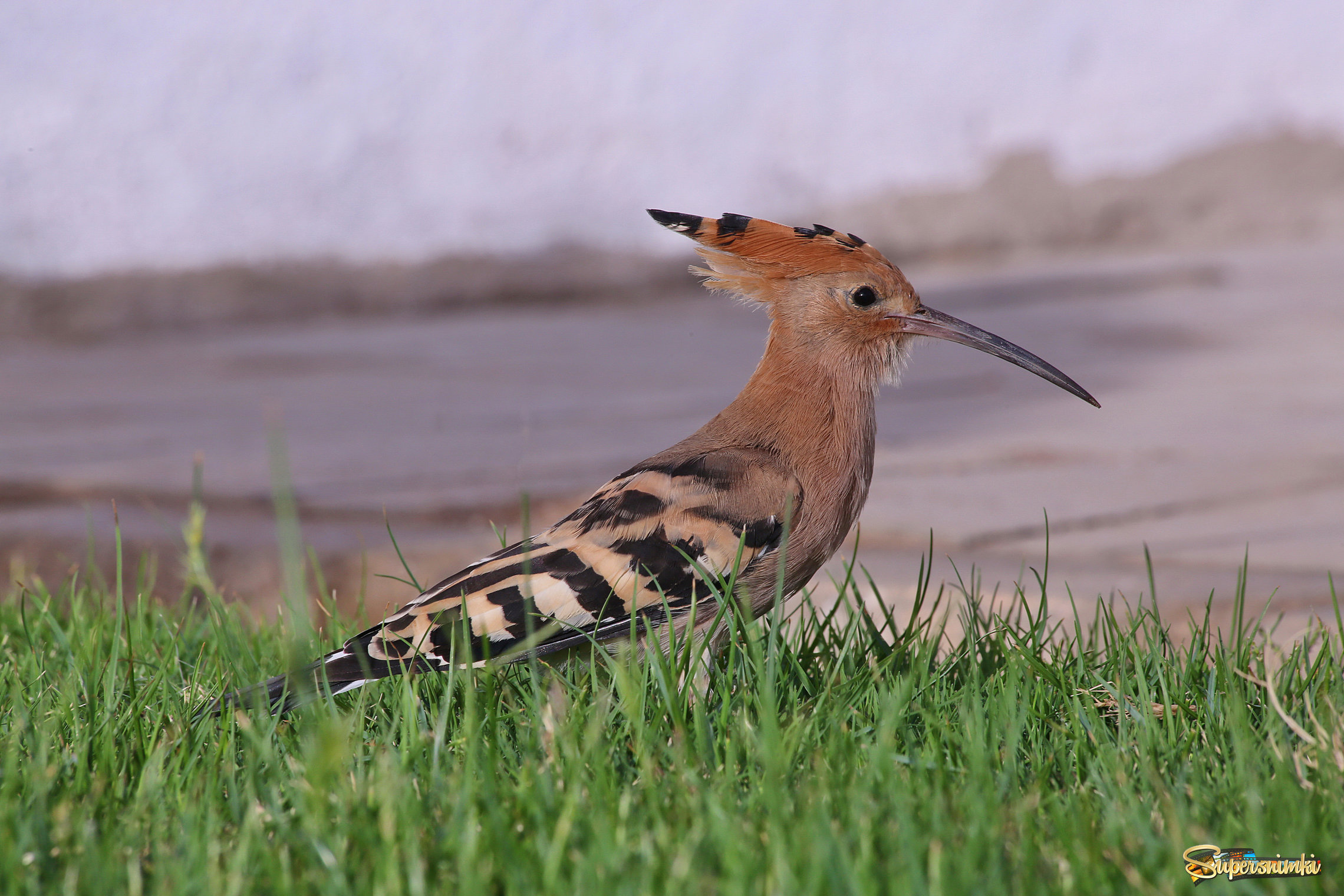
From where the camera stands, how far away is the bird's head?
292 cm

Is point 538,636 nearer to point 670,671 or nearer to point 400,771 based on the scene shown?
point 670,671

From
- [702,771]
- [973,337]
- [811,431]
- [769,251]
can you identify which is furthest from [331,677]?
[973,337]

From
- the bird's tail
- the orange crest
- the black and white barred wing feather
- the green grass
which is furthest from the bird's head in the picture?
the bird's tail

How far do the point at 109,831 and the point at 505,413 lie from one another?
5376 millimetres

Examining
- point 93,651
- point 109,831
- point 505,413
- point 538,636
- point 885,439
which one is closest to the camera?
point 109,831

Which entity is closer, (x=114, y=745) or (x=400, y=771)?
(x=400, y=771)

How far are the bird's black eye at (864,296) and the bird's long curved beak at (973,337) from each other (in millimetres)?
57

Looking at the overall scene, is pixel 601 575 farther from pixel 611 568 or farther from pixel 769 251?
pixel 769 251

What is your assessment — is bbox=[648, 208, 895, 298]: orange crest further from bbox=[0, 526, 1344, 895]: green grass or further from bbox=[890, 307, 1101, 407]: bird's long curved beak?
bbox=[0, 526, 1344, 895]: green grass

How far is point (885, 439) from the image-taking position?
611cm

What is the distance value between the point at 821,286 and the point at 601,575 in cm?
78

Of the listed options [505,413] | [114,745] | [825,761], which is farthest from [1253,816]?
[505,413]

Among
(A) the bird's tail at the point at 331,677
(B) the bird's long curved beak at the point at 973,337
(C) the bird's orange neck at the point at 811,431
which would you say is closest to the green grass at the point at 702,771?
(A) the bird's tail at the point at 331,677

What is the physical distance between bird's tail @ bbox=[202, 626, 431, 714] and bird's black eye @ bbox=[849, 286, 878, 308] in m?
1.13
